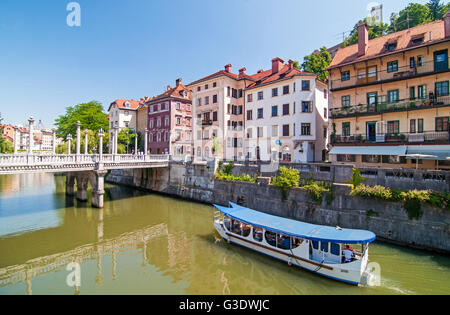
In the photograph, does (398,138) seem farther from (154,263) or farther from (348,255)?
(154,263)

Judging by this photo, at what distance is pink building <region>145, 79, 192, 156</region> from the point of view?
49000 millimetres

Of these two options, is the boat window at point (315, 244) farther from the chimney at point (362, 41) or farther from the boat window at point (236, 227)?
the chimney at point (362, 41)

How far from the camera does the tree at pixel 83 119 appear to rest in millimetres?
57188

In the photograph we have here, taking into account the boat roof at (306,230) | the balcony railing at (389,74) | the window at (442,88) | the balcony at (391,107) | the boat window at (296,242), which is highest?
the balcony railing at (389,74)

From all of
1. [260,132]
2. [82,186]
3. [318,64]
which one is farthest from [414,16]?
[82,186]

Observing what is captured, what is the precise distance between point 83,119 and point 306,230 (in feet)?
192

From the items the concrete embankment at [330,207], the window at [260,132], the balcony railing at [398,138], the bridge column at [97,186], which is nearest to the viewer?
the concrete embankment at [330,207]

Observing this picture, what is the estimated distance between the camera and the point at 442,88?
2236 centimetres

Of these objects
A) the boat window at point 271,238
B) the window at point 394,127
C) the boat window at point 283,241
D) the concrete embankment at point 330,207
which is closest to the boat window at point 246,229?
the boat window at point 271,238

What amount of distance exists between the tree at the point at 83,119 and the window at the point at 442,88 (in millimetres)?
60431

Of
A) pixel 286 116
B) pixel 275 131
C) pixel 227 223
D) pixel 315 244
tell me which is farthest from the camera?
pixel 275 131

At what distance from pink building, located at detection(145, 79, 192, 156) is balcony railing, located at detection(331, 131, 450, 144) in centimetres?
2870

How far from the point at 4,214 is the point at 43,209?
10.5 ft
